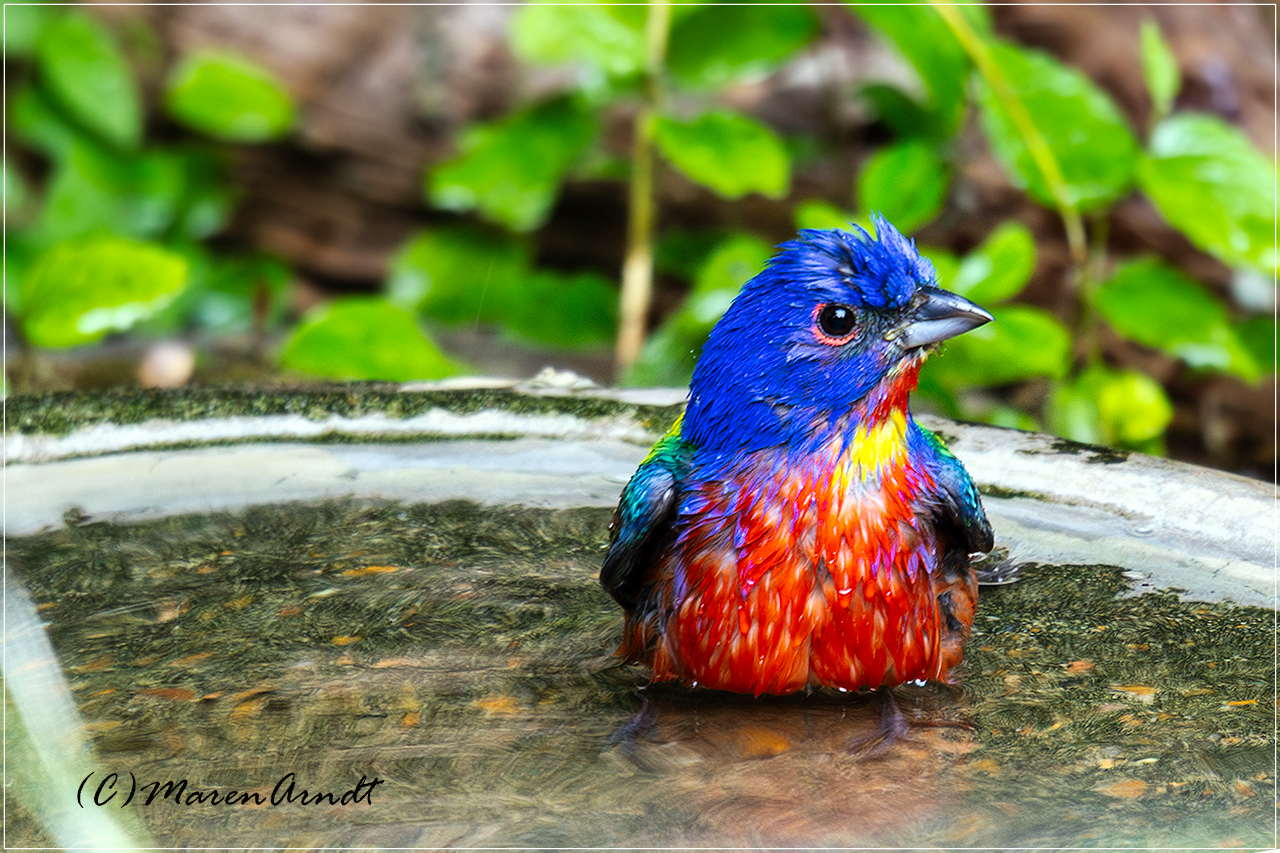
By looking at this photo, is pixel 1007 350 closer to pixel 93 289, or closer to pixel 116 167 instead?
pixel 93 289

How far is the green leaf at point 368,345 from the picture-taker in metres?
3.37

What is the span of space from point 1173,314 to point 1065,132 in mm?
598

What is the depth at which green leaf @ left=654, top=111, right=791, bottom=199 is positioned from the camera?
3.82 metres

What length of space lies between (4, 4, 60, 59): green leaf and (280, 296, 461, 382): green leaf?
2.70m

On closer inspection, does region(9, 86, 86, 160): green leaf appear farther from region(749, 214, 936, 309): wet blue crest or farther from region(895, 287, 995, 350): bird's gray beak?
region(895, 287, 995, 350): bird's gray beak

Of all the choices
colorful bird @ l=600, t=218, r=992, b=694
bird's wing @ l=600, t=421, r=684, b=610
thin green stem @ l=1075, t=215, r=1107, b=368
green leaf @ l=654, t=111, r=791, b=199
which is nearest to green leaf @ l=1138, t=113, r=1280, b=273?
thin green stem @ l=1075, t=215, r=1107, b=368

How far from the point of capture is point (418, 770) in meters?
1.60

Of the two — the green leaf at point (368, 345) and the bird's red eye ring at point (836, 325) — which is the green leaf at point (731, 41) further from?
the bird's red eye ring at point (836, 325)

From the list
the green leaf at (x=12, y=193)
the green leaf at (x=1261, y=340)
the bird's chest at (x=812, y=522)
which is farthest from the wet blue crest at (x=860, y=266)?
the green leaf at (x=12, y=193)

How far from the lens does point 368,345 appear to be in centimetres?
339

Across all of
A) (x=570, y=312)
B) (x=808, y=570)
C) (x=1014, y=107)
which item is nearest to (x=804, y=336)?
(x=808, y=570)

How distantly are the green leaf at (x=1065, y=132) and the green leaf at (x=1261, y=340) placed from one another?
1.79 feet

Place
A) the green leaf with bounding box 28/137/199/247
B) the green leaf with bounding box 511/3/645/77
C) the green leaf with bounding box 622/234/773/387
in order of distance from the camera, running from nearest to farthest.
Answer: the green leaf with bounding box 622/234/773/387
the green leaf with bounding box 511/3/645/77
the green leaf with bounding box 28/137/199/247

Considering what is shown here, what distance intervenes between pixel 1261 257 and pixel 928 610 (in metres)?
2.01
